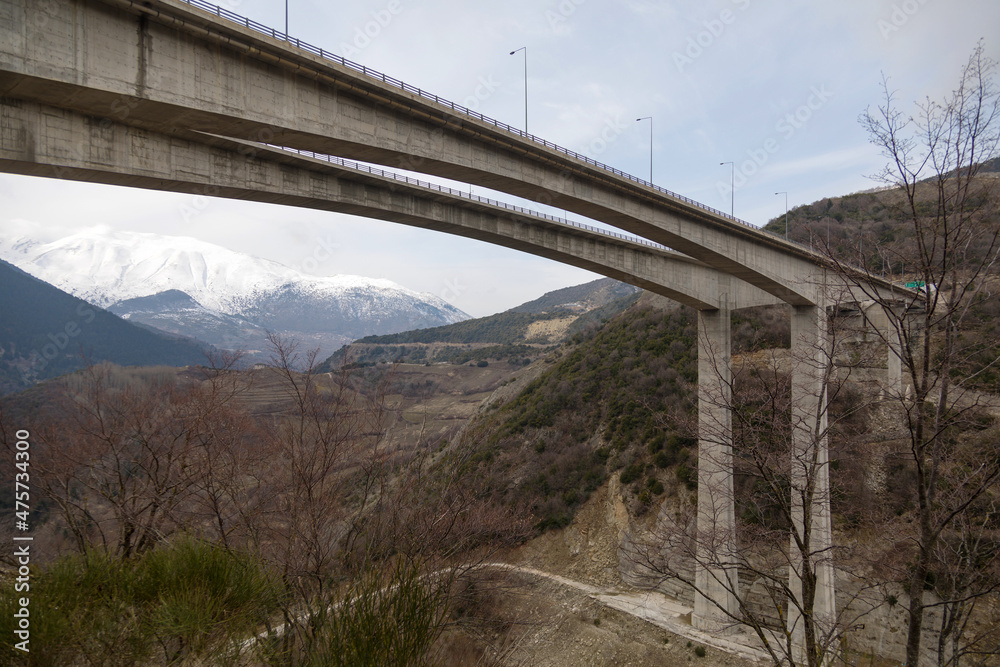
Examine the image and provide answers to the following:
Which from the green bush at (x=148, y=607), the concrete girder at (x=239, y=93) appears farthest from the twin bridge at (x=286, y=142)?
the green bush at (x=148, y=607)

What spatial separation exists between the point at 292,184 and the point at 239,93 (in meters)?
3.27

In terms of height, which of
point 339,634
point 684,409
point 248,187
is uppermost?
point 248,187

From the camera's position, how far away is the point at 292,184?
12211 millimetres

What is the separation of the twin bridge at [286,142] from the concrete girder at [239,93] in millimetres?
25

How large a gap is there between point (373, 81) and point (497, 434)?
1081 inches

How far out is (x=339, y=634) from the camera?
14.1 feet

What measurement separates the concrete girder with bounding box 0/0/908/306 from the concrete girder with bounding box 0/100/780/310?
0.46 meters

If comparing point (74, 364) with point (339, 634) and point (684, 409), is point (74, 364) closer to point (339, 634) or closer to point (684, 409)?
point (684, 409)

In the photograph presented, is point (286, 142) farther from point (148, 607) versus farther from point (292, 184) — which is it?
point (148, 607)

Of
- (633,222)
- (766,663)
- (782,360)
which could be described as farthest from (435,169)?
(782,360)

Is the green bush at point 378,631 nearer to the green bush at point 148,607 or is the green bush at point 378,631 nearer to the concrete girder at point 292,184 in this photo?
the green bush at point 148,607

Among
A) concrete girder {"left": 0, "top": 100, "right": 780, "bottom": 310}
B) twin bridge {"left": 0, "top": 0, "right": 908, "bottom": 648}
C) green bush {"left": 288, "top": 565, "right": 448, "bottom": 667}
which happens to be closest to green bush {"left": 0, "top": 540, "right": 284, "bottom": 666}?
green bush {"left": 288, "top": 565, "right": 448, "bottom": 667}

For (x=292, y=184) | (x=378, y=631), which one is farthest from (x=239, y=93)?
(x=378, y=631)

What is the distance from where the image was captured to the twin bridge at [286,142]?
740 cm
